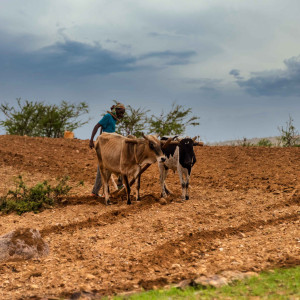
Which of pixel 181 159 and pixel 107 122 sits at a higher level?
pixel 107 122

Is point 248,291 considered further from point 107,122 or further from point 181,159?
point 107,122

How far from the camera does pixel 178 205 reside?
10594 millimetres

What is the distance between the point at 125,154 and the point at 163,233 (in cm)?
239

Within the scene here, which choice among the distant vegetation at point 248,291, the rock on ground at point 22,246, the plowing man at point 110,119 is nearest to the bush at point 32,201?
the plowing man at point 110,119

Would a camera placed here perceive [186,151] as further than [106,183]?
No

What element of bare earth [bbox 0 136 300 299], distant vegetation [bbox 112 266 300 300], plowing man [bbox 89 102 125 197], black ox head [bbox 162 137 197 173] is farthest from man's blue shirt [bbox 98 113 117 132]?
distant vegetation [bbox 112 266 300 300]

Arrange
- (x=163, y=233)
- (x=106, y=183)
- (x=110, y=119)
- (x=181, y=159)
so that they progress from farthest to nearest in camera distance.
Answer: (x=110, y=119) < (x=106, y=183) < (x=181, y=159) < (x=163, y=233)

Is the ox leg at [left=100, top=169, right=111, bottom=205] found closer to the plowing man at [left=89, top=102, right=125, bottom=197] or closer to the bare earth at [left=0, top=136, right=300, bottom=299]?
the bare earth at [left=0, top=136, right=300, bottom=299]

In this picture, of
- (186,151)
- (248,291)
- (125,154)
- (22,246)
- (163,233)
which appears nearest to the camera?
(248,291)

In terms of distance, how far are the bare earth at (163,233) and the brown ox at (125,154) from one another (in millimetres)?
857

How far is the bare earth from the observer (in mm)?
6512

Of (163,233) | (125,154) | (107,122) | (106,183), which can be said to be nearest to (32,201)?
(106,183)

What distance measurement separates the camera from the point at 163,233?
8.66 meters

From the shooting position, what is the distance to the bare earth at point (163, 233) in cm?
651
